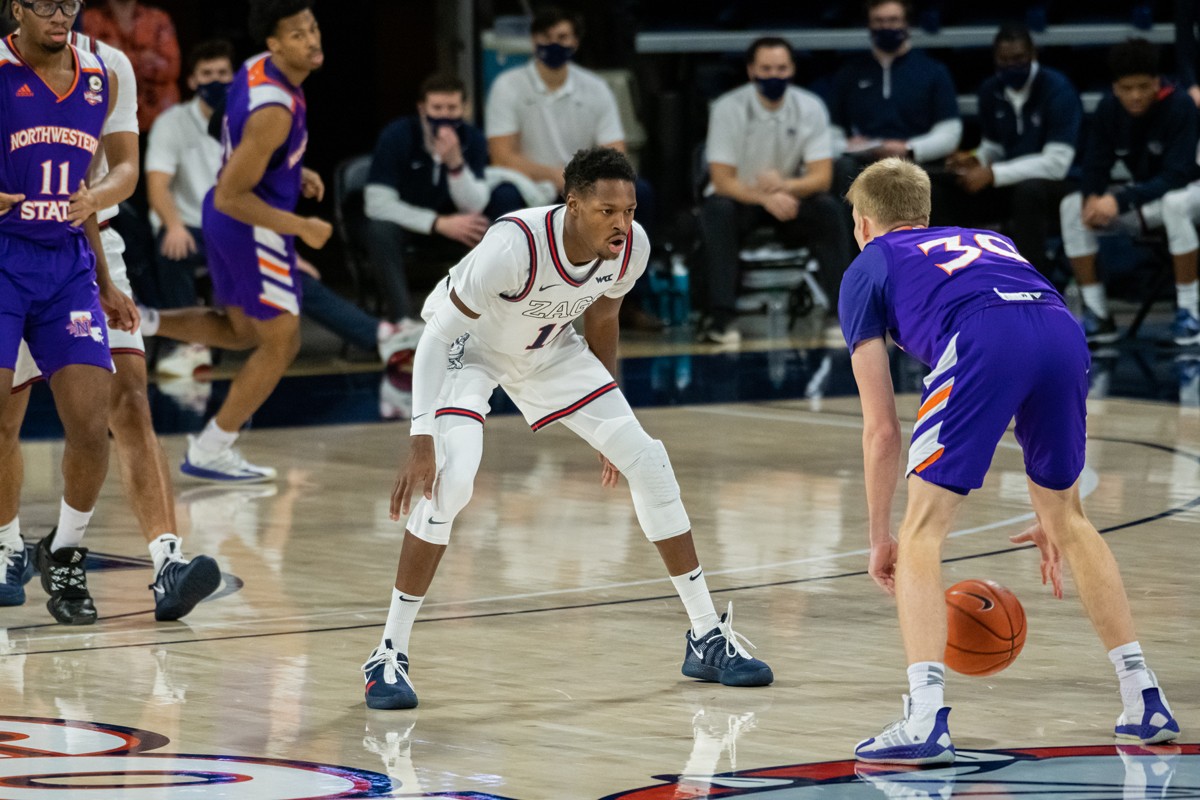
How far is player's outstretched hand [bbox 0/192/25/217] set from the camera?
593cm

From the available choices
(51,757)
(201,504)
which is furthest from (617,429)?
(201,504)

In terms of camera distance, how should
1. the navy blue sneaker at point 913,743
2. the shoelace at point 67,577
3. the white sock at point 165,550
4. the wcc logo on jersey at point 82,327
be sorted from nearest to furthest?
the navy blue sneaker at point 913,743 < the wcc logo on jersey at point 82,327 < the shoelace at point 67,577 < the white sock at point 165,550

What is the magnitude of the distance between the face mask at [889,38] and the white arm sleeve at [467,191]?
2.83 metres

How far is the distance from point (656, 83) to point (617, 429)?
34.6 feet

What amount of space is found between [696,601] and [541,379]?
0.74m

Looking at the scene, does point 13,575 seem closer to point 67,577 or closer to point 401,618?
point 67,577

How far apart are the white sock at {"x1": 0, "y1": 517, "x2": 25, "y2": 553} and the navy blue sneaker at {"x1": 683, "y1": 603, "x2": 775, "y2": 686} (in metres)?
2.37

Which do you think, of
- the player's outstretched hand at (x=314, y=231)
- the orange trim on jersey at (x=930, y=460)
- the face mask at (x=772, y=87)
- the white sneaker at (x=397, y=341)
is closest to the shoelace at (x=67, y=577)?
the player's outstretched hand at (x=314, y=231)

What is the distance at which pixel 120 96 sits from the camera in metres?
6.49

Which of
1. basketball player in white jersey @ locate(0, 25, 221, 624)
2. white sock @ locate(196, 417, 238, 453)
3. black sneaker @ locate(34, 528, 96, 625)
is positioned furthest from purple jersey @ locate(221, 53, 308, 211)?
black sneaker @ locate(34, 528, 96, 625)

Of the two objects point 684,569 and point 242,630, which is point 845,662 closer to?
point 684,569

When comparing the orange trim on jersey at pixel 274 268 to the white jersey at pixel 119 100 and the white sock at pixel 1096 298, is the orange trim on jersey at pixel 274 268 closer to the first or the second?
the white jersey at pixel 119 100

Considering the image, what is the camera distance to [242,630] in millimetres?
6047

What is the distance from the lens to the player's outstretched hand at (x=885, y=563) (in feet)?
15.4
